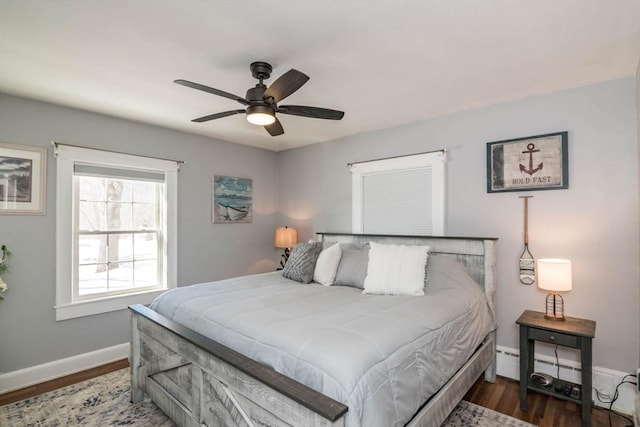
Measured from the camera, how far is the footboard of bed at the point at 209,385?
1245 millimetres

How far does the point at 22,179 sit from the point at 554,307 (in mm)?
4583

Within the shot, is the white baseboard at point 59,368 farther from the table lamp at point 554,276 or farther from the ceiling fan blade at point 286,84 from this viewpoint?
the table lamp at point 554,276

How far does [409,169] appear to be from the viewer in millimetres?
3553

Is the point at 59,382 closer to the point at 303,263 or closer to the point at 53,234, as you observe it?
the point at 53,234

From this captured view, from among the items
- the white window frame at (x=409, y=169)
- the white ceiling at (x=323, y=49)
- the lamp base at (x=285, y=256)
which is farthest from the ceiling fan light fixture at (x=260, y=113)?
the lamp base at (x=285, y=256)

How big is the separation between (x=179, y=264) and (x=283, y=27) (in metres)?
3.03

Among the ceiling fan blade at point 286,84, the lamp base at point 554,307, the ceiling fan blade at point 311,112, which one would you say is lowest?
the lamp base at point 554,307

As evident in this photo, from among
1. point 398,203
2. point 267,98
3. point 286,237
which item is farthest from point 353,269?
point 286,237

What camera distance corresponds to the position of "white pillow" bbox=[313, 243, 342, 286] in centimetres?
300

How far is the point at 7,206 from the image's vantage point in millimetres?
2705

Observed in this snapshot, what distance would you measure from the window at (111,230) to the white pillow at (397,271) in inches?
95.5

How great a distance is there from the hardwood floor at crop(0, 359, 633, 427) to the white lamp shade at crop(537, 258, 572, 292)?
2.91ft

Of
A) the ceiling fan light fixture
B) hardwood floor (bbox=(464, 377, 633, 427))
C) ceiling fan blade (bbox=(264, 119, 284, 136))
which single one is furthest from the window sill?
hardwood floor (bbox=(464, 377, 633, 427))

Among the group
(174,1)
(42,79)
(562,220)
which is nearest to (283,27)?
(174,1)
